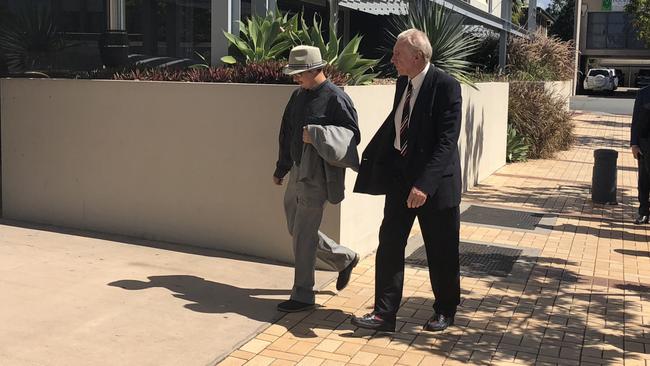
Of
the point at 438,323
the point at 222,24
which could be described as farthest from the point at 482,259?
the point at 222,24

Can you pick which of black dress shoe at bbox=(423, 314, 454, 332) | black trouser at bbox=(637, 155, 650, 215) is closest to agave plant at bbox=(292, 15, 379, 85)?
black dress shoe at bbox=(423, 314, 454, 332)

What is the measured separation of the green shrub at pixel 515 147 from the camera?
1420 centimetres

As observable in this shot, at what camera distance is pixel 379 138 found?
4.79 m

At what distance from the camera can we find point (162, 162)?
6902mm

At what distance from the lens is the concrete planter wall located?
21.0ft

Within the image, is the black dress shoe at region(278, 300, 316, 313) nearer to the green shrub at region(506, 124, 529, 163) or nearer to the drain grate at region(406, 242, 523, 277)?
the drain grate at region(406, 242, 523, 277)

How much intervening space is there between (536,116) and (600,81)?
126 ft

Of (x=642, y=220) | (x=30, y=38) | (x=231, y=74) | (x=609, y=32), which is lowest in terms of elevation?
(x=642, y=220)

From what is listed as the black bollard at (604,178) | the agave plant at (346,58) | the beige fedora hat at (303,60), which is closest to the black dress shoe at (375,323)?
the beige fedora hat at (303,60)

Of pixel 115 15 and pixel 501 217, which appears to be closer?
pixel 115 15

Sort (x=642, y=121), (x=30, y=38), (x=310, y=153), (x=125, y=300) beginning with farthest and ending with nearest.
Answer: (x=30, y=38) → (x=642, y=121) → (x=125, y=300) → (x=310, y=153)

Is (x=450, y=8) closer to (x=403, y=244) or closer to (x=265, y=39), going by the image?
(x=265, y=39)

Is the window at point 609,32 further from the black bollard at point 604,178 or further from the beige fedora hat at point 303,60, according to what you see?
the beige fedora hat at point 303,60

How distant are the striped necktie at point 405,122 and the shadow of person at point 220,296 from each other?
4.45 ft
